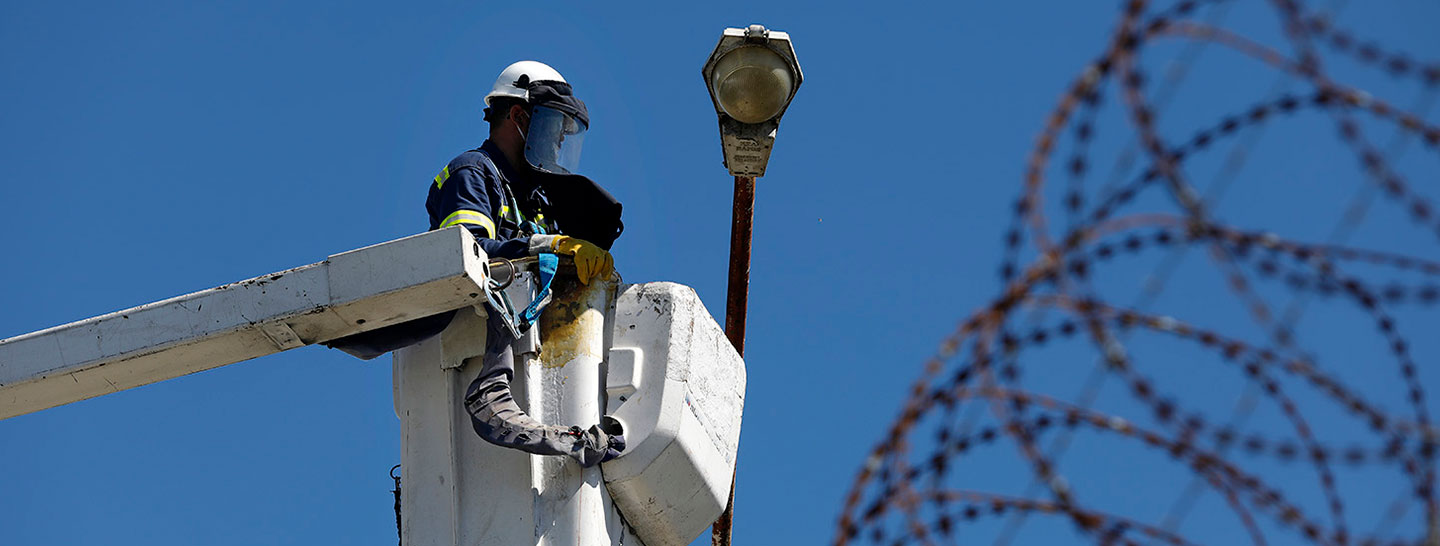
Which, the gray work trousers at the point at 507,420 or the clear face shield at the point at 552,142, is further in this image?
the clear face shield at the point at 552,142

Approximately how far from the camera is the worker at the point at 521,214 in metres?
8.67

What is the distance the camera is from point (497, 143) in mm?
9758

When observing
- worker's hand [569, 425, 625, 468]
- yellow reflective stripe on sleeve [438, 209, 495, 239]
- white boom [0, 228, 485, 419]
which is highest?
yellow reflective stripe on sleeve [438, 209, 495, 239]

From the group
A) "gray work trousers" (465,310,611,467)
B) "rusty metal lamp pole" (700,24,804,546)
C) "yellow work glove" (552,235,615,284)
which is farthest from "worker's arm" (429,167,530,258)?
"rusty metal lamp pole" (700,24,804,546)

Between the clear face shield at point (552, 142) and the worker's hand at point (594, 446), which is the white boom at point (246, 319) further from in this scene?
the clear face shield at point (552, 142)

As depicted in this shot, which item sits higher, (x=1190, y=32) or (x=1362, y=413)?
(x=1190, y=32)

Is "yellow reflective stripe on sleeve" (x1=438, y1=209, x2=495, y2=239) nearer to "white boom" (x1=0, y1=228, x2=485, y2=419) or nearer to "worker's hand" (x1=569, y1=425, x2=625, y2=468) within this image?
"white boom" (x1=0, y1=228, x2=485, y2=419)

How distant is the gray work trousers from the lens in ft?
28.0

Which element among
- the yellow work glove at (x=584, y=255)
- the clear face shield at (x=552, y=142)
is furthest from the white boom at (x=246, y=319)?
the clear face shield at (x=552, y=142)

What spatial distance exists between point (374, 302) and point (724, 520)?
275cm

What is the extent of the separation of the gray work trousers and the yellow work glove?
0.50 meters

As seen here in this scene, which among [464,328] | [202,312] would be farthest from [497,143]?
[202,312]

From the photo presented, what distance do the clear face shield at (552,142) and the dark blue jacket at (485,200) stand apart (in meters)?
0.15

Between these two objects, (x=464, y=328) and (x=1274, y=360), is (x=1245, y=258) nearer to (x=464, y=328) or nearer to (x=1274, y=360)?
(x=1274, y=360)
